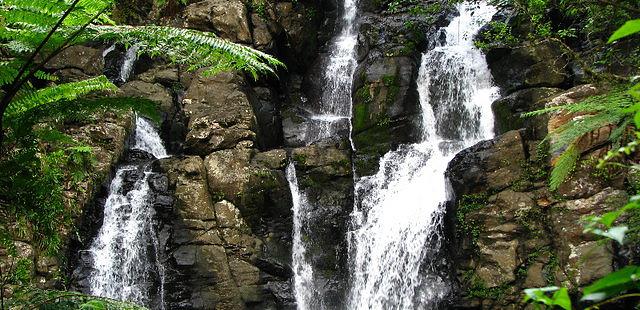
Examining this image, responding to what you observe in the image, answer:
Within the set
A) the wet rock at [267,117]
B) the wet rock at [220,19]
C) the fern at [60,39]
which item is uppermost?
the wet rock at [220,19]

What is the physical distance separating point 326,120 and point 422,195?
4.17m

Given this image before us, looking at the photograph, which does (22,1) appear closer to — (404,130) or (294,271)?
(294,271)

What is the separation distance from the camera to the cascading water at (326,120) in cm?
919

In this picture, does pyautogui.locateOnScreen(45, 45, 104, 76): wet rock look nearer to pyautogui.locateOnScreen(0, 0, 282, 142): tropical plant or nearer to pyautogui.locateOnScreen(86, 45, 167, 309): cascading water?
pyautogui.locateOnScreen(86, 45, 167, 309): cascading water

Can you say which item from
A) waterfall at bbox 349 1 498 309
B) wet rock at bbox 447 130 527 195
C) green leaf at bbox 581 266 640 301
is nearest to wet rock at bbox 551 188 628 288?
wet rock at bbox 447 130 527 195

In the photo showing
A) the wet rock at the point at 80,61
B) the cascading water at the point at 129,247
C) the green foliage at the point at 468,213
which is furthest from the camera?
the wet rock at the point at 80,61

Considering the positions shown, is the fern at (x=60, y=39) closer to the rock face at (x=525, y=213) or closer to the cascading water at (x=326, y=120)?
the rock face at (x=525, y=213)

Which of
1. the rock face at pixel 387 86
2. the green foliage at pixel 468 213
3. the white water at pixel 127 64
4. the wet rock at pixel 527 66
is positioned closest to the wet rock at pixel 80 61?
the white water at pixel 127 64

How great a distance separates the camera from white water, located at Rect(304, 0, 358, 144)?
1259 centimetres

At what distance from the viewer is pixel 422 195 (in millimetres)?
9555

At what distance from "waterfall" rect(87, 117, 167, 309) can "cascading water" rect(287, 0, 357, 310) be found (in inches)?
102

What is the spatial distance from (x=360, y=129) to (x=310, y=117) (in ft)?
6.39

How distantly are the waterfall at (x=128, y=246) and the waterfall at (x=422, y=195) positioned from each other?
12.1ft

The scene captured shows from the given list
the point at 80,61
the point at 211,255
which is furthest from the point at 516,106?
the point at 80,61
